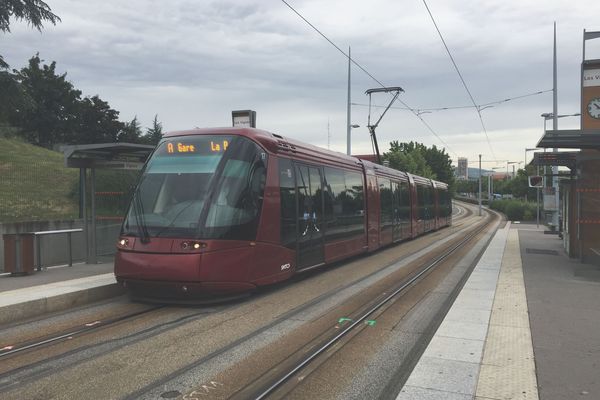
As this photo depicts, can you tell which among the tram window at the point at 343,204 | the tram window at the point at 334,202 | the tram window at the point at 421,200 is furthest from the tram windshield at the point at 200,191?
the tram window at the point at 421,200

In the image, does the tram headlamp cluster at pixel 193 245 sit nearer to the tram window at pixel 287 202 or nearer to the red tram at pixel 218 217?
the red tram at pixel 218 217

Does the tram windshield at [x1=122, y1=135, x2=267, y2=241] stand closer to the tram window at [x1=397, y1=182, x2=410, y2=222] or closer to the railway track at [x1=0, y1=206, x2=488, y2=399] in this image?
the railway track at [x1=0, y1=206, x2=488, y2=399]

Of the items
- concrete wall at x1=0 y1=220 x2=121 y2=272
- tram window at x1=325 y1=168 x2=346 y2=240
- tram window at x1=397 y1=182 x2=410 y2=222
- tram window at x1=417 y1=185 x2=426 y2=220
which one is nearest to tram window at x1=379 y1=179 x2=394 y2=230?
tram window at x1=397 y1=182 x2=410 y2=222

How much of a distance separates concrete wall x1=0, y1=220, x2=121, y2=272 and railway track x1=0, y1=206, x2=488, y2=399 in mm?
5696

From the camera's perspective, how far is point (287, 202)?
1011 cm

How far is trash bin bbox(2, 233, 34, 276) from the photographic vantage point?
10578 millimetres

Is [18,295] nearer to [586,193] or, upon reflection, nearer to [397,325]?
[397,325]

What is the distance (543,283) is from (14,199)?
15.6 m

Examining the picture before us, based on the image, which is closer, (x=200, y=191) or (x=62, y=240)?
(x=200, y=191)

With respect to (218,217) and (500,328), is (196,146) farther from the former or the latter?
(500,328)

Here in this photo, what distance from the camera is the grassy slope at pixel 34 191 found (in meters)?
17.5

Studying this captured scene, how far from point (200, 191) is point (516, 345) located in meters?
4.88

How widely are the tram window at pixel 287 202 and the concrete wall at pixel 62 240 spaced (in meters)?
5.37

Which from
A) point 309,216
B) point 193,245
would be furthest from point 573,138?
point 193,245
